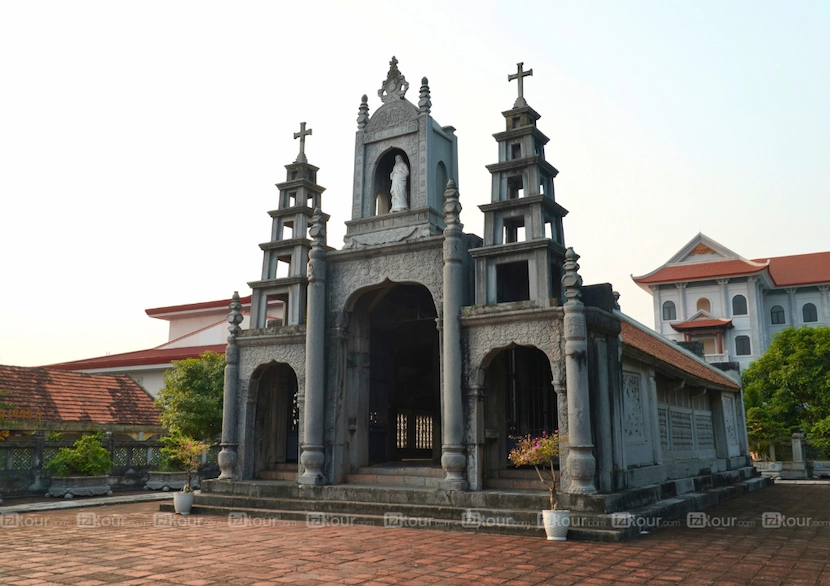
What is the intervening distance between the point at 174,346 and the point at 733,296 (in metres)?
36.3

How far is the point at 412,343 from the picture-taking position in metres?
18.4

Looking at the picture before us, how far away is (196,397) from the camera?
21.1 metres

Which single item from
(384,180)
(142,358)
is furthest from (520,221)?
(142,358)

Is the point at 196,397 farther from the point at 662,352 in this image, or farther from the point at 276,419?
the point at 662,352

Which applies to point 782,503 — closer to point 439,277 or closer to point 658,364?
point 658,364

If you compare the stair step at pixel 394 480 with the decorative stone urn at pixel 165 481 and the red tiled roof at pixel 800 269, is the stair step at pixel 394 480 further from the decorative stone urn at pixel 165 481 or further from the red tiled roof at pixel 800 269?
the red tiled roof at pixel 800 269

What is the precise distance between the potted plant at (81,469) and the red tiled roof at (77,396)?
13.4 ft

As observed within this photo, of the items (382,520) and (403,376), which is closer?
(382,520)

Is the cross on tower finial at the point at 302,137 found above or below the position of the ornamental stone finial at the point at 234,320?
above

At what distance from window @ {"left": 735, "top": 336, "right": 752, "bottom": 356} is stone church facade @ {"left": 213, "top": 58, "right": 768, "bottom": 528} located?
107 feet

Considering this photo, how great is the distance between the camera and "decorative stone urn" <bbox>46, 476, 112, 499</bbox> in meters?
17.1

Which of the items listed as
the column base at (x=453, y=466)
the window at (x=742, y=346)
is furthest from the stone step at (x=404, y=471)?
the window at (x=742, y=346)

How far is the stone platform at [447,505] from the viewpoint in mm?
10867

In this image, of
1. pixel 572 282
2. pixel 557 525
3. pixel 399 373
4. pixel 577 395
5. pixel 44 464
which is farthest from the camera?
pixel 399 373
